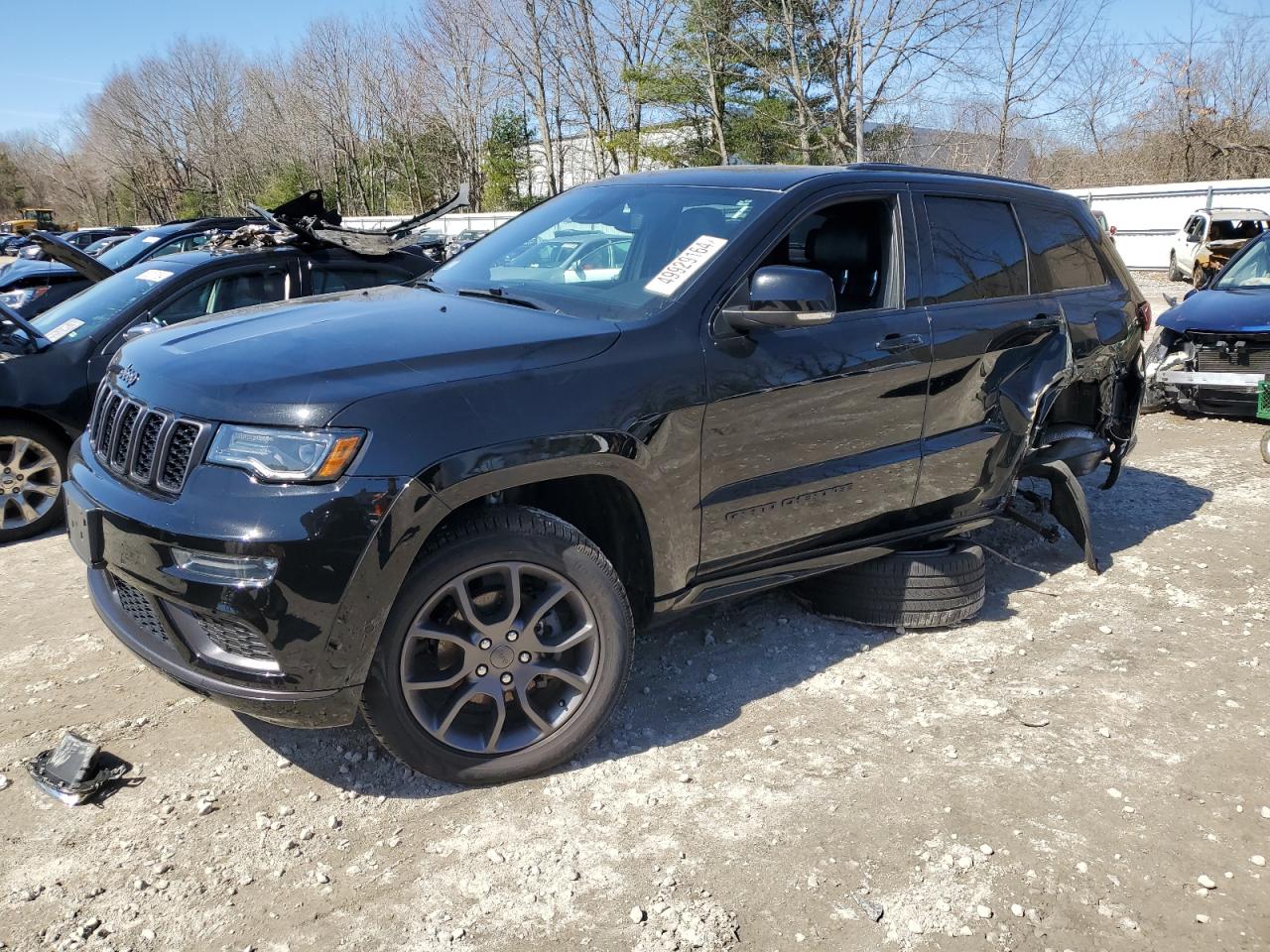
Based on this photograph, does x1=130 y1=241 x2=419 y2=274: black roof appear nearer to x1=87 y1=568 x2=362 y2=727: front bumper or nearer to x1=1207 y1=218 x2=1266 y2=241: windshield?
x1=87 y1=568 x2=362 y2=727: front bumper

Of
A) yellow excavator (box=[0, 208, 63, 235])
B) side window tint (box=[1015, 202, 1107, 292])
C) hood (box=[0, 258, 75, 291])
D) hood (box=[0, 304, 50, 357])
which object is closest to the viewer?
side window tint (box=[1015, 202, 1107, 292])

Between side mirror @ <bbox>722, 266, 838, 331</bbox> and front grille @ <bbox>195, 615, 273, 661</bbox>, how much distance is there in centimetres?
183

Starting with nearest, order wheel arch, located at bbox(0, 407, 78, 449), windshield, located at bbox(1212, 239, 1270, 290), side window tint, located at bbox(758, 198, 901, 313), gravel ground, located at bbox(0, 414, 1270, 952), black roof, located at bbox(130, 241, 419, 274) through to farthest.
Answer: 1. gravel ground, located at bbox(0, 414, 1270, 952)
2. side window tint, located at bbox(758, 198, 901, 313)
3. wheel arch, located at bbox(0, 407, 78, 449)
4. black roof, located at bbox(130, 241, 419, 274)
5. windshield, located at bbox(1212, 239, 1270, 290)

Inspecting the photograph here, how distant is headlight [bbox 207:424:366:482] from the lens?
8.58 ft

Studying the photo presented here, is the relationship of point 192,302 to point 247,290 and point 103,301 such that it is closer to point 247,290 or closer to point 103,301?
point 247,290

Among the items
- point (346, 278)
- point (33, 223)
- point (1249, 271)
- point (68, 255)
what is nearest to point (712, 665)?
point (346, 278)

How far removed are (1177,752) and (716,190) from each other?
273 cm

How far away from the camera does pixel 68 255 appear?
21.2ft

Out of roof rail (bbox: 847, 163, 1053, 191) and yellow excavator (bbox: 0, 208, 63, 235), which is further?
yellow excavator (bbox: 0, 208, 63, 235)

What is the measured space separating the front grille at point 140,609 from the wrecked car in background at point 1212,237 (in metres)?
19.6

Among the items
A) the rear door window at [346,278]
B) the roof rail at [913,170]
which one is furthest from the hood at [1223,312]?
the rear door window at [346,278]

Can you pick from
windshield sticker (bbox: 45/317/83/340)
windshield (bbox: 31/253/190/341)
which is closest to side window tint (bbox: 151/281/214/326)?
windshield (bbox: 31/253/190/341)

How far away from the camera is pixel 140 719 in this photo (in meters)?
3.51

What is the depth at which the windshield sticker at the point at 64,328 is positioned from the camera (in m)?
5.94
